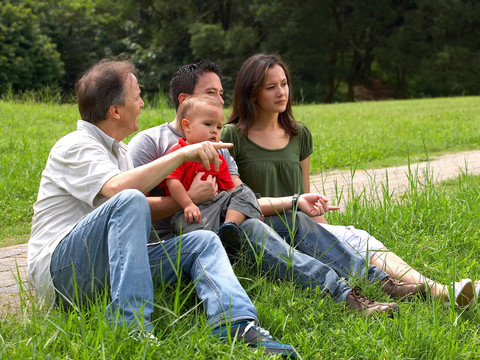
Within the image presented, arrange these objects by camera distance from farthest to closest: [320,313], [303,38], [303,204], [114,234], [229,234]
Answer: [303,38] < [303,204] < [229,234] < [320,313] < [114,234]

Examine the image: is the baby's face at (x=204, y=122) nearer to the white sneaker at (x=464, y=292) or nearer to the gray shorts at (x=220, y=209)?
the gray shorts at (x=220, y=209)

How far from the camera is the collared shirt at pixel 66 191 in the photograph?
310cm

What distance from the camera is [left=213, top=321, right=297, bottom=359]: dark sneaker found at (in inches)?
105

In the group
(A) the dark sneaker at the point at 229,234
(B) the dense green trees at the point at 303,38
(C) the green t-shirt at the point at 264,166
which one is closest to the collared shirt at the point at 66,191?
(A) the dark sneaker at the point at 229,234

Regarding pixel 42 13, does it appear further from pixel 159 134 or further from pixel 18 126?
Answer: pixel 159 134

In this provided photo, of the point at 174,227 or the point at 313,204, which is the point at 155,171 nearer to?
the point at 174,227

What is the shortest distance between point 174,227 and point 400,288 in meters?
1.25

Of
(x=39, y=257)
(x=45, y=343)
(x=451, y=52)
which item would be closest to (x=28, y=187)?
(x=39, y=257)

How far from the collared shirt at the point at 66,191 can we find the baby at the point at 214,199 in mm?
460

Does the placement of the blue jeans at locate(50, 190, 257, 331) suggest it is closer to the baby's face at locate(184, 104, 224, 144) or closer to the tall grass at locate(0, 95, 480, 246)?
the baby's face at locate(184, 104, 224, 144)

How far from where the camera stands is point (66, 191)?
126 inches

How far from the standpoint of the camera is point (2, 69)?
24.4m

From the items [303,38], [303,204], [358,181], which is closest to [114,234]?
[303,204]

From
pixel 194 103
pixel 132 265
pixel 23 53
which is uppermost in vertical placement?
pixel 194 103
